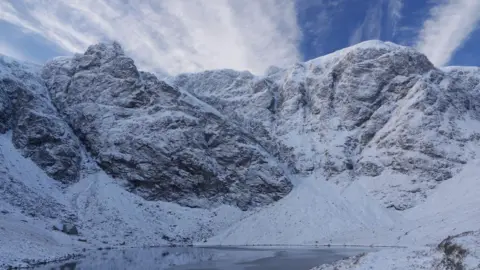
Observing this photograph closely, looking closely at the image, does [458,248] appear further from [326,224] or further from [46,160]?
[46,160]

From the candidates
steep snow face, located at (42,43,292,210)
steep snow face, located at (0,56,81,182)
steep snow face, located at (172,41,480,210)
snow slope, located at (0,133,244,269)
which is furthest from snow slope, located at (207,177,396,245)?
steep snow face, located at (0,56,81,182)

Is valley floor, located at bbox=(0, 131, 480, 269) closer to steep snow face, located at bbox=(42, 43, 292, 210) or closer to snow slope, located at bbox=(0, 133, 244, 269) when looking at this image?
snow slope, located at bbox=(0, 133, 244, 269)

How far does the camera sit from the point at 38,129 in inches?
4464

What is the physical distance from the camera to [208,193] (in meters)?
117

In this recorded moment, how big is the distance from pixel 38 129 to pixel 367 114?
317 feet

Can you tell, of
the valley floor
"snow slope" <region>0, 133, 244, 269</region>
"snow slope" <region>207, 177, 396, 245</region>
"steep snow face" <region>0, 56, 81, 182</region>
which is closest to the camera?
"snow slope" <region>0, 133, 244, 269</region>

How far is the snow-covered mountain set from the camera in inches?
3632

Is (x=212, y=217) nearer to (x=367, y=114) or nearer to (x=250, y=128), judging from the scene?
(x=250, y=128)

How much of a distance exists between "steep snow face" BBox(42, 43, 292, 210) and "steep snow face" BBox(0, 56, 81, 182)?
668 centimetres

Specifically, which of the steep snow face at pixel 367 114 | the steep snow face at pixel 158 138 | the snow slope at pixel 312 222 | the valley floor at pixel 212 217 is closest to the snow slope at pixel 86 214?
the valley floor at pixel 212 217

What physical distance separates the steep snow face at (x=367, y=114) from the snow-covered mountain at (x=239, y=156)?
1.60 feet

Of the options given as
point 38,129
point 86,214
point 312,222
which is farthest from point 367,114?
point 38,129

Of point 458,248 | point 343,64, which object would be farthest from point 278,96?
point 458,248

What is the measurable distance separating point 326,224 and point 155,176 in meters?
44.7
